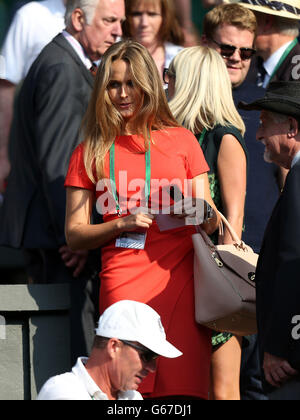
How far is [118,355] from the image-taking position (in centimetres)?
356

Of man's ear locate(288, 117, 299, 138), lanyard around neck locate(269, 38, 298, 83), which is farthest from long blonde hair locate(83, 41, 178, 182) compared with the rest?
lanyard around neck locate(269, 38, 298, 83)

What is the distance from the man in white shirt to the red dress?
7.09 ft

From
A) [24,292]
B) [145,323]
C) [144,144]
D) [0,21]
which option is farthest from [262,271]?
[0,21]

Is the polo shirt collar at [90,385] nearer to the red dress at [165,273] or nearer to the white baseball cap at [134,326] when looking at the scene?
the white baseball cap at [134,326]

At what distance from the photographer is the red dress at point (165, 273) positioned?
4.30m

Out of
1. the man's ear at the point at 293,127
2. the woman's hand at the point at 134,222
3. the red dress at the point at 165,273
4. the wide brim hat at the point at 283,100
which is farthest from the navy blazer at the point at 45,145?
the man's ear at the point at 293,127

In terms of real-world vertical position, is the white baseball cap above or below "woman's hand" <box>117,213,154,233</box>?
below

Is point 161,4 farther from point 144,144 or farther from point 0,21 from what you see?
point 144,144

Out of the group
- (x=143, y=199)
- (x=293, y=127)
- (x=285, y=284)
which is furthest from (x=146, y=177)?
(x=285, y=284)

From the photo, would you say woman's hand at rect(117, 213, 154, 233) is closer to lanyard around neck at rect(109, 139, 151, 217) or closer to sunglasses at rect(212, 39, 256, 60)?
lanyard around neck at rect(109, 139, 151, 217)

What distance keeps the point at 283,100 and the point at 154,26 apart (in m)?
2.64

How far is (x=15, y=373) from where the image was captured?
191 inches

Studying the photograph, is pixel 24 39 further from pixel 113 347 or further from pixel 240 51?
pixel 113 347

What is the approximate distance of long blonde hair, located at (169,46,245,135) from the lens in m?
4.98
